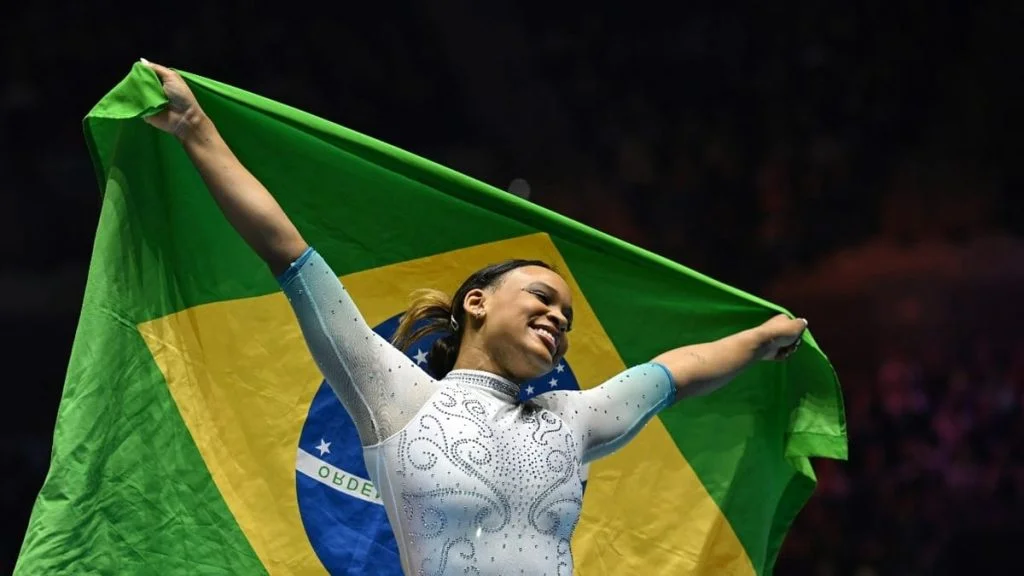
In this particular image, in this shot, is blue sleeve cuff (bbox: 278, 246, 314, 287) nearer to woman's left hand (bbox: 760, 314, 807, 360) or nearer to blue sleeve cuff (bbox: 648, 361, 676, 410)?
blue sleeve cuff (bbox: 648, 361, 676, 410)

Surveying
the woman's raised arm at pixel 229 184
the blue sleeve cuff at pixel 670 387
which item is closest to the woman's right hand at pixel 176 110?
A: the woman's raised arm at pixel 229 184

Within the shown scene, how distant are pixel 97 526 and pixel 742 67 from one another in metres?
4.19

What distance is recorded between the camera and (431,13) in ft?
20.3

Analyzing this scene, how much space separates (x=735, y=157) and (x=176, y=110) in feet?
12.6

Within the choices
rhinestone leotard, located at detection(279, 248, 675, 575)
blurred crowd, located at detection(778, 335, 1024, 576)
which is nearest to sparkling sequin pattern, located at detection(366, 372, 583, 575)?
rhinestone leotard, located at detection(279, 248, 675, 575)

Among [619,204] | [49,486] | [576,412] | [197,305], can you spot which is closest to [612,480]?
[576,412]

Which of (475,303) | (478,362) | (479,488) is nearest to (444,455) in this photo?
(479,488)

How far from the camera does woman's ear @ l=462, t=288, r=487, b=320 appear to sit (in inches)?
108

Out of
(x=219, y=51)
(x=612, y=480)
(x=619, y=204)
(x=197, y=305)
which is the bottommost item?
(x=612, y=480)

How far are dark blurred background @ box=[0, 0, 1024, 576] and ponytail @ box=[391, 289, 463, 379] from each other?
3.03 metres

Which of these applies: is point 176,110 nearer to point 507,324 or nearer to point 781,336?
point 507,324

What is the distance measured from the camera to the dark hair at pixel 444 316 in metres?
2.78

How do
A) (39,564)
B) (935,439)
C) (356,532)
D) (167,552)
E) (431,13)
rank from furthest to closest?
(431,13) < (935,439) < (356,532) < (167,552) < (39,564)

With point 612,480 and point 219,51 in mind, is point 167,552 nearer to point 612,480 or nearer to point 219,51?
point 612,480
